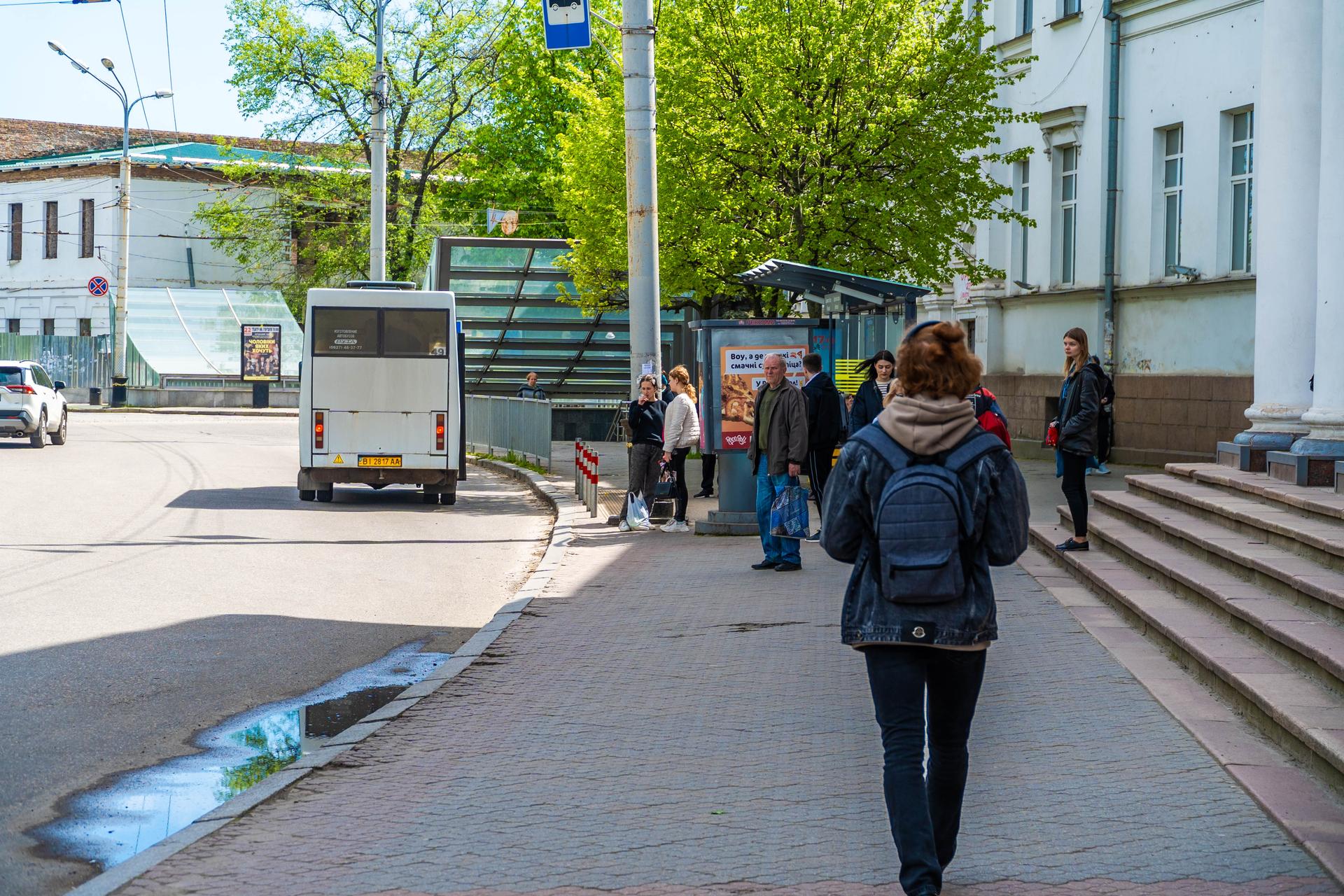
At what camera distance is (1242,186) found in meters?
22.5

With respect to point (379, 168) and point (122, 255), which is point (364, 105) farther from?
point (379, 168)

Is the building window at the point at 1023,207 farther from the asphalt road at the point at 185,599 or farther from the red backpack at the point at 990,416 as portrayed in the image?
the red backpack at the point at 990,416

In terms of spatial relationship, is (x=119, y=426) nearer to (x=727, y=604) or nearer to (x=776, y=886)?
(x=727, y=604)

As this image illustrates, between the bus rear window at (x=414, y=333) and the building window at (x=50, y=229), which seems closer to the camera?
the bus rear window at (x=414, y=333)

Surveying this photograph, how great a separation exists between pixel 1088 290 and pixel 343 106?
97.0 feet

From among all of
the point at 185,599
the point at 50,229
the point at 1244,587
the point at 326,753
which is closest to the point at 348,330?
the point at 185,599

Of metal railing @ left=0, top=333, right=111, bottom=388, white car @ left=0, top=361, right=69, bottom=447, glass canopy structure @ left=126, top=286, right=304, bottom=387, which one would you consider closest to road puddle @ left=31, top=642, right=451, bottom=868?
white car @ left=0, top=361, right=69, bottom=447

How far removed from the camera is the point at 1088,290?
25547 millimetres

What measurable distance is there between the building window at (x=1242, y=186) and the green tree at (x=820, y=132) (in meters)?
3.40

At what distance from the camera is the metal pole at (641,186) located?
1625 cm

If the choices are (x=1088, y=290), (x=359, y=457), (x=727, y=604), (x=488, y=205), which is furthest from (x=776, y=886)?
(x=488, y=205)

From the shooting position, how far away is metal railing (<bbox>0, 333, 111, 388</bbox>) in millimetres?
53656

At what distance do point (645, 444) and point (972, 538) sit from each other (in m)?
11.9

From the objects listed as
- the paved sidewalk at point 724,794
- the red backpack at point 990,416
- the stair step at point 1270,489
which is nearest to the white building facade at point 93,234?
the stair step at point 1270,489
